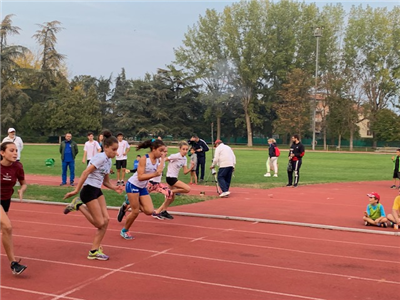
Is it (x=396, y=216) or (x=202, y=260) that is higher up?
(x=396, y=216)

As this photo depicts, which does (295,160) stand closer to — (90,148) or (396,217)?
(90,148)

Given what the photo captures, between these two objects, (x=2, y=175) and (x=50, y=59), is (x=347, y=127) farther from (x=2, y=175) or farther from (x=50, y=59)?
(x=2, y=175)

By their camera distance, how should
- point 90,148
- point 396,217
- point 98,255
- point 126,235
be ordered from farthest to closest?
point 90,148 → point 396,217 → point 126,235 → point 98,255

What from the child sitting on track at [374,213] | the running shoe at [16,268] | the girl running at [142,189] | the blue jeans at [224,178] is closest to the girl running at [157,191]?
the girl running at [142,189]

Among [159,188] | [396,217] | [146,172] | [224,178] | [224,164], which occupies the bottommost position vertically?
[396,217]

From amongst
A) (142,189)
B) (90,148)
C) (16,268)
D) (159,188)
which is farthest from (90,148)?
(16,268)

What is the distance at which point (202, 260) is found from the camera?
664 centimetres

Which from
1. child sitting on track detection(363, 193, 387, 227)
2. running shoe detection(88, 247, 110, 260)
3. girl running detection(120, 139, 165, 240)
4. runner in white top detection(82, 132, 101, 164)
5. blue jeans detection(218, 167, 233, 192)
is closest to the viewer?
running shoe detection(88, 247, 110, 260)

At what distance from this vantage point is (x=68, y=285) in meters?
5.42

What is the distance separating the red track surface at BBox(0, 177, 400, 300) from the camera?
5.35 metres

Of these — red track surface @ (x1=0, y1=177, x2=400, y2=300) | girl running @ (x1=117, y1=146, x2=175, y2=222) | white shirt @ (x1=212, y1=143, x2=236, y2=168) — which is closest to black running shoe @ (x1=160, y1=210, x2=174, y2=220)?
girl running @ (x1=117, y1=146, x2=175, y2=222)

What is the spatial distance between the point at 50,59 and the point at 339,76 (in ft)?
151

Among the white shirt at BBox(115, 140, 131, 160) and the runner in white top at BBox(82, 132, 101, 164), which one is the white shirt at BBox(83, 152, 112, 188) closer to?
the runner in white top at BBox(82, 132, 101, 164)

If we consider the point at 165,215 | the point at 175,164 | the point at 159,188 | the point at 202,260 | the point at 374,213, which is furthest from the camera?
the point at 175,164
